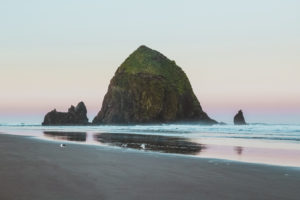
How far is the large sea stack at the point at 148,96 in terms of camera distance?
4520 inches

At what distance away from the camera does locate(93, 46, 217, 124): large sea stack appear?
115m

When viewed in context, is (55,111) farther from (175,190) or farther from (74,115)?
(175,190)

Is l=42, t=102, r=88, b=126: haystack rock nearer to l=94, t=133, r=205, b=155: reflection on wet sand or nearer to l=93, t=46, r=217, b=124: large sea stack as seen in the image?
l=93, t=46, r=217, b=124: large sea stack

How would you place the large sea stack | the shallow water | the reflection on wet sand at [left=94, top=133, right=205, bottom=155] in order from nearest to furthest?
the shallow water, the reflection on wet sand at [left=94, top=133, right=205, bottom=155], the large sea stack

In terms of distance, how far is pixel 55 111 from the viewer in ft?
409

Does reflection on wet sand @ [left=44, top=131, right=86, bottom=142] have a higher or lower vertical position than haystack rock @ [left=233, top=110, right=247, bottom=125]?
lower

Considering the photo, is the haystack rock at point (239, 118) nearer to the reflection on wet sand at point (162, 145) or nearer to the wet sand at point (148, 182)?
the reflection on wet sand at point (162, 145)

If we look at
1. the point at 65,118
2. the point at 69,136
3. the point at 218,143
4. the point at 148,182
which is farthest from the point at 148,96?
the point at 148,182

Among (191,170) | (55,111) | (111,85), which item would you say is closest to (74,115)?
(55,111)

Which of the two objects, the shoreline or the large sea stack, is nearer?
the shoreline

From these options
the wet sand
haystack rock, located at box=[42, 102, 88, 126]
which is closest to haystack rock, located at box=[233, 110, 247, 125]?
haystack rock, located at box=[42, 102, 88, 126]

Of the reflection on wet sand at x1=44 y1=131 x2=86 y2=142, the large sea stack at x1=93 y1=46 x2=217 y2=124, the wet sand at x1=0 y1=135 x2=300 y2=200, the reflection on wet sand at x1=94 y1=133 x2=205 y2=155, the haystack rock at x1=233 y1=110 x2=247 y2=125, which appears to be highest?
the large sea stack at x1=93 y1=46 x2=217 y2=124

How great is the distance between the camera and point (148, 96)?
117812mm

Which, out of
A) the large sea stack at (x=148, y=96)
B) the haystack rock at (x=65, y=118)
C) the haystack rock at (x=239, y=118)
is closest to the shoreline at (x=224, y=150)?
the large sea stack at (x=148, y=96)
